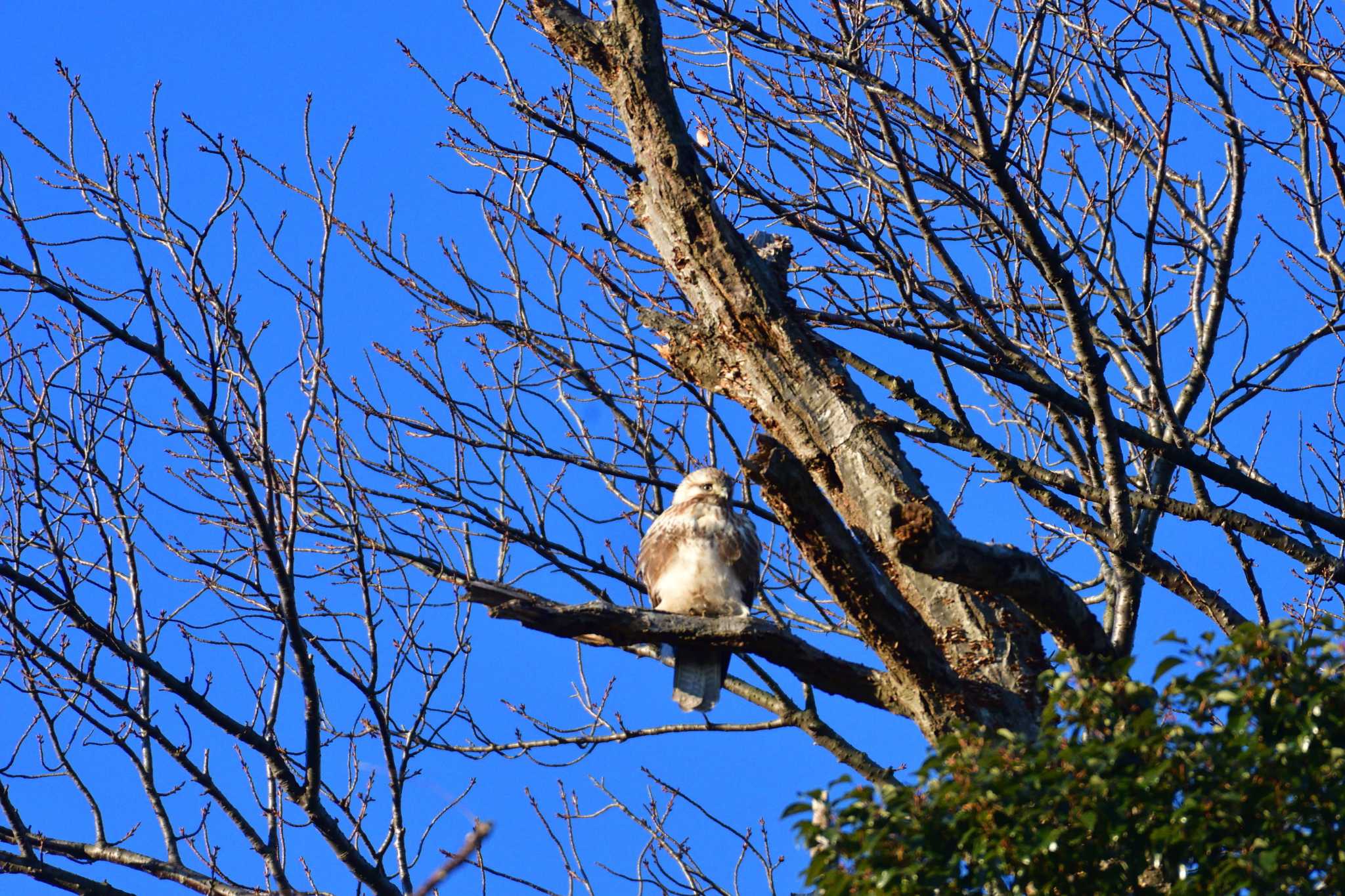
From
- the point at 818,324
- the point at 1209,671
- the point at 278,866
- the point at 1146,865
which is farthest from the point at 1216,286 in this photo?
the point at 278,866

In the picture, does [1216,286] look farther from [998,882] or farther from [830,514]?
[998,882]

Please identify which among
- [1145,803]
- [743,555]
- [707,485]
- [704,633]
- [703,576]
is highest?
[707,485]

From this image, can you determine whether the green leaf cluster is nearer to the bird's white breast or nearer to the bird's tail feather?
the bird's tail feather

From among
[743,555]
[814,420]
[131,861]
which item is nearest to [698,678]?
[743,555]

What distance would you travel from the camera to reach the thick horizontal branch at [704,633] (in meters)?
4.34

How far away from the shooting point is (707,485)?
6.27 metres

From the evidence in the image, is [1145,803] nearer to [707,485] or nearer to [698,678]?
[698,678]

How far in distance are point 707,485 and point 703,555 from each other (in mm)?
371

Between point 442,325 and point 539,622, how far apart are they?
2.79 m

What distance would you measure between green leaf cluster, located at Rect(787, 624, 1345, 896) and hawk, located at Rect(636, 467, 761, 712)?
9.62 ft

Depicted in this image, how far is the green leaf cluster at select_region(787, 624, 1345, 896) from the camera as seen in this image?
2746 millimetres

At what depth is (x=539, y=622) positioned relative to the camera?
4340 mm

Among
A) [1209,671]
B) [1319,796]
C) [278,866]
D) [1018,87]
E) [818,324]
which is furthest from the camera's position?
[818,324]

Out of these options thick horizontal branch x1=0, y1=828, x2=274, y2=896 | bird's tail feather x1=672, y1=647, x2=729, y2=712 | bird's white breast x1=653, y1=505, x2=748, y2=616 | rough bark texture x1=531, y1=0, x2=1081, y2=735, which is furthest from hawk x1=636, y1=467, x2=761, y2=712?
thick horizontal branch x1=0, y1=828, x2=274, y2=896
